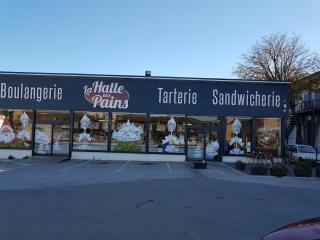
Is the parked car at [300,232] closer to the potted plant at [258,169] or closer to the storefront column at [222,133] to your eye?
the potted plant at [258,169]

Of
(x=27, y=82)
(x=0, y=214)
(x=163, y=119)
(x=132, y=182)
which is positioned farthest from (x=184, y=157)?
(x=0, y=214)

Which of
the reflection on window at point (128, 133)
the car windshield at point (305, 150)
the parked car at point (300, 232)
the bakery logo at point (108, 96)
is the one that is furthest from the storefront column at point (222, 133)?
the parked car at point (300, 232)

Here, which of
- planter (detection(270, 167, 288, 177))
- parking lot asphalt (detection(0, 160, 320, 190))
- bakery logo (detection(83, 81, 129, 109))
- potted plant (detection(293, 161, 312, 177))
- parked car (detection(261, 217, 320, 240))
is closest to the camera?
parked car (detection(261, 217, 320, 240))

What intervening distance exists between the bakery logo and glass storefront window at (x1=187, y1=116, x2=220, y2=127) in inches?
169

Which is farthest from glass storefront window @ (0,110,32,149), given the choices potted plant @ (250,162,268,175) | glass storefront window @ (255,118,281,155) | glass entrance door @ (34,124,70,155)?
potted plant @ (250,162,268,175)

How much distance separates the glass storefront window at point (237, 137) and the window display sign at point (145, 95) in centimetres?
66

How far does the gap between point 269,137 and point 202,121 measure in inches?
181

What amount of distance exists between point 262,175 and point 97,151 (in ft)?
41.7

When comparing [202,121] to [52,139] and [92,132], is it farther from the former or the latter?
[52,139]

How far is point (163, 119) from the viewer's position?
34906 mm

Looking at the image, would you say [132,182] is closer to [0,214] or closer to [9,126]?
[0,214]

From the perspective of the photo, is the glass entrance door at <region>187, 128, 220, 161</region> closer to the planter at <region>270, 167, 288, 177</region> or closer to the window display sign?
the window display sign

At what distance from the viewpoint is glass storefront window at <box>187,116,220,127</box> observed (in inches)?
1372

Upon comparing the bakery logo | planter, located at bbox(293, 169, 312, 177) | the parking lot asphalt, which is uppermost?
the bakery logo
